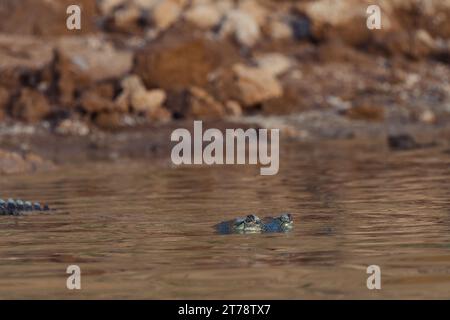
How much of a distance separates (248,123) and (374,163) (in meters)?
5.10

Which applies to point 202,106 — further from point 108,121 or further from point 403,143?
point 403,143

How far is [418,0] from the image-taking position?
2731 cm

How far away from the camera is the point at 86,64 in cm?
2266

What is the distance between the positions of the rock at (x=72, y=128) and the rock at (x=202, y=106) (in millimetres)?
1816

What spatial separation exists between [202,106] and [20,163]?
5359mm

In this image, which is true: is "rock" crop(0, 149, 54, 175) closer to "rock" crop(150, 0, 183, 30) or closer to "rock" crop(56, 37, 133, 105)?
"rock" crop(56, 37, 133, 105)

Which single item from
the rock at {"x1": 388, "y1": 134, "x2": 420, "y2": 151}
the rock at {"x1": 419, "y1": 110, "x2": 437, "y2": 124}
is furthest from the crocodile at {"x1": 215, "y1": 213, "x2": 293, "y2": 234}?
the rock at {"x1": 419, "y1": 110, "x2": 437, "y2": 124}

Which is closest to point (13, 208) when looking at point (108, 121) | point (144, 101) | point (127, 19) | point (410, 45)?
point (108, 121)

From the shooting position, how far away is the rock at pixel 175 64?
21625mm

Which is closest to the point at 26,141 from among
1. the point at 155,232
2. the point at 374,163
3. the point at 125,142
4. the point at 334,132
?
the point at 125,142

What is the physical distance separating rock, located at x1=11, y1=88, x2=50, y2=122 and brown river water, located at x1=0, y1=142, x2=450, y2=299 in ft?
20.8

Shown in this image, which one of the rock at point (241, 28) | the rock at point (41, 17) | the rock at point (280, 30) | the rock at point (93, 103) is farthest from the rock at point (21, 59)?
the rock at point (280, 30)

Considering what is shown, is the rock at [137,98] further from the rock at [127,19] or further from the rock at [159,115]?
the rock at [127,19]

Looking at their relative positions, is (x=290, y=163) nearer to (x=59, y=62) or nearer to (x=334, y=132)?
(x=334, y=132)
